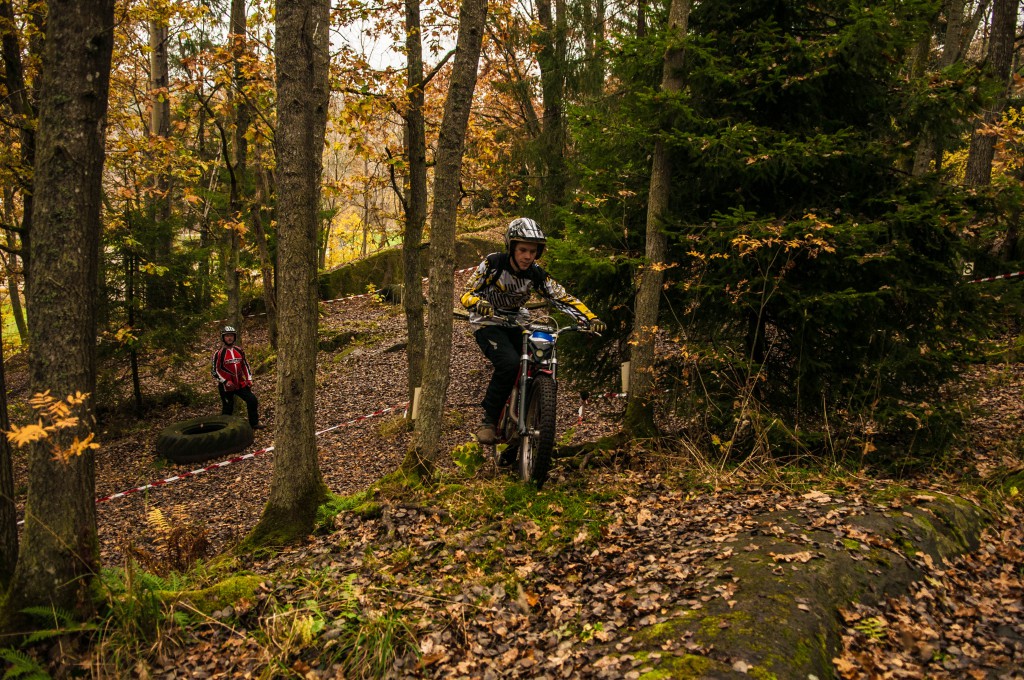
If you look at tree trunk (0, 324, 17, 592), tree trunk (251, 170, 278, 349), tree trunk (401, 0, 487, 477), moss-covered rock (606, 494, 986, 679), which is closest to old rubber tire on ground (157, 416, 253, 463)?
tree trunk (251, 170, 278, 349)

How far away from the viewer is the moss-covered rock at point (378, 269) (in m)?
23.3

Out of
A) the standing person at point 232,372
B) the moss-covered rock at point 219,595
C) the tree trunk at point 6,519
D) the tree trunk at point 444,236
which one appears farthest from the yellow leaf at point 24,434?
the standing person at point 232,372

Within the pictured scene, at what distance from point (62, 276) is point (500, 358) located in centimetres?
343

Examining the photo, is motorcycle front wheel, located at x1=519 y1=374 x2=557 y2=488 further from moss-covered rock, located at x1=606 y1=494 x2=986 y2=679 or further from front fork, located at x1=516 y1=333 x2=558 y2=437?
moss-covered rock, located at x1=606 y1=494 x2=986 y2=679

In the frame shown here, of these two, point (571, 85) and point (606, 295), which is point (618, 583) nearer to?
point (606, 295)

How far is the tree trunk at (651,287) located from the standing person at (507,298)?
2.68ft

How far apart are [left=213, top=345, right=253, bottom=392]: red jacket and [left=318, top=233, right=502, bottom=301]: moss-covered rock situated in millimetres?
10928

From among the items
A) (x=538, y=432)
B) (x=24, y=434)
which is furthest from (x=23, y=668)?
(x=538, y=432)

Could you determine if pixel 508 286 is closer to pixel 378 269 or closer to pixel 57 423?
pixel 57 423

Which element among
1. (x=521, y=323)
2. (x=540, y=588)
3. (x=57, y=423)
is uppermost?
(x=521, y=323)

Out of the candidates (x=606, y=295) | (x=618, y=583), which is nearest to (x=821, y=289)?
(x=606, y=295)

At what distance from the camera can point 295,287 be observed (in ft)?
18.4

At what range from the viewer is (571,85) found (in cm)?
1609

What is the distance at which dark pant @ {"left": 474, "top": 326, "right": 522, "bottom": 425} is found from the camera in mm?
5867
